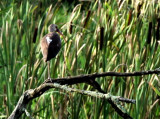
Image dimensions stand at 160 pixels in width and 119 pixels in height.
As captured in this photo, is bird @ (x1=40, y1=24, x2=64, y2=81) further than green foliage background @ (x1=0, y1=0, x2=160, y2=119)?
No

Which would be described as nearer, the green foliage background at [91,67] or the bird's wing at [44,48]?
the bird's wing at [44,48]

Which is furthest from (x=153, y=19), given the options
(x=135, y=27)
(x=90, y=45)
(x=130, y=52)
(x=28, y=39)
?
(x=28, y=39)

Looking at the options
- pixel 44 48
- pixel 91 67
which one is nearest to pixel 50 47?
pixel 44 48

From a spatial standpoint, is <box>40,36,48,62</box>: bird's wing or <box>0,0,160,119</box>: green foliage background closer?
<box>40,36,48,62</box>: bird's wing

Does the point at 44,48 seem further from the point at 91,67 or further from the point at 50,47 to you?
the point at 91,67

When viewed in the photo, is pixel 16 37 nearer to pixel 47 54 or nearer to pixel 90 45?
pixel 90 45

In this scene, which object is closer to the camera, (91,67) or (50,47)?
(50,47)

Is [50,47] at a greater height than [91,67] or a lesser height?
greater

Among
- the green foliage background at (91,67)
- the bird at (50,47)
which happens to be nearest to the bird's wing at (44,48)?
the bird at (50,47)

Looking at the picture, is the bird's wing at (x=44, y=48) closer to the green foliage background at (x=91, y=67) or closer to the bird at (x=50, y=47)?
the bird at (x=50, y=47)

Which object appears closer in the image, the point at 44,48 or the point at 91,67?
the point at 44,48

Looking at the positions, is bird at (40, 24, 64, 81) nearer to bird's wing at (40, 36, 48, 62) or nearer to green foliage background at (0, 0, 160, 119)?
bird's wing at (40, 36, 48, 62)

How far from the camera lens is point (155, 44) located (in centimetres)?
315

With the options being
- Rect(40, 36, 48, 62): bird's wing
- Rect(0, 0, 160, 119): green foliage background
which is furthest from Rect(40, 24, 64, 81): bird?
Rect(0, 0, 160, 119): green foliage background
